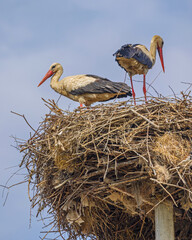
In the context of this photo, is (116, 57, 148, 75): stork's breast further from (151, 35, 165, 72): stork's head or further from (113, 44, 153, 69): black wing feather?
(151, 35, 165, 72): stork's head

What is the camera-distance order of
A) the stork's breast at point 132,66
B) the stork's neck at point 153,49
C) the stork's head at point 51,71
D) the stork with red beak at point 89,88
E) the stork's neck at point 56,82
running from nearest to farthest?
the stork with red beak at point 89,88
the stork's breast at point 132,66
the stork's neck at point 56,82
the stork's neck at point 153,49
the stork's head at point 51,71

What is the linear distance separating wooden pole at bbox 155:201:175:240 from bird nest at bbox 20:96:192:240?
0.37 ft

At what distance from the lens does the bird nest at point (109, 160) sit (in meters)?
6.71

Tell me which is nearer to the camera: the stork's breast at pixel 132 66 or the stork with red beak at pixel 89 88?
the stork with red beak at pixel 89 88

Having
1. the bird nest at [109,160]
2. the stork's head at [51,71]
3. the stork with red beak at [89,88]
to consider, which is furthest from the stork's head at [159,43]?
the bird nest at [109,160]

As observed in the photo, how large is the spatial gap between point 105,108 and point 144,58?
3077 millimetres

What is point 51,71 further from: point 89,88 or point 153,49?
point 153,49

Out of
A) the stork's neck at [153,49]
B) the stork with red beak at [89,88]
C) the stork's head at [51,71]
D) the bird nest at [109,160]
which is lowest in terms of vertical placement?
the bird nest at [109,160]

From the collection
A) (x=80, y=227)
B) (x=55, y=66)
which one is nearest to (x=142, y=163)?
(x=80, y=227)

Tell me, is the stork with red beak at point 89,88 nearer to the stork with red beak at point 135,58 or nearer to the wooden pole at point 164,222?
the stork with red beak at point 135,58

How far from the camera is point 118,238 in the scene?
8188 mm

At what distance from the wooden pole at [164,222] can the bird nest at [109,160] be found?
112mm

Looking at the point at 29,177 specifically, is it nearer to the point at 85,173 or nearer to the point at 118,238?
the point at 85,173

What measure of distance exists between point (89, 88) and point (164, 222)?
3361 millimetres
